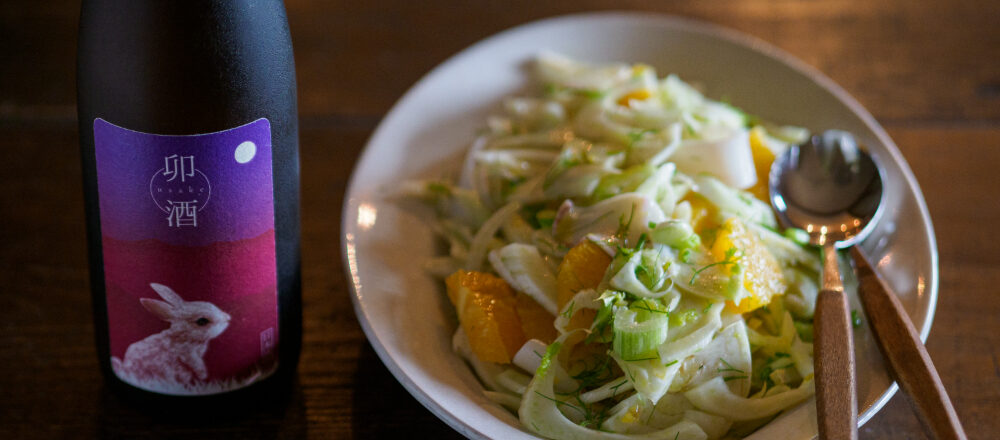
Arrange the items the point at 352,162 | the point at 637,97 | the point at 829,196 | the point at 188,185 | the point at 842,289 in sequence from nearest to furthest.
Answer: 1. the point at 188,185
2. the point at 842,289
3. the point at 829,196
4. the point at 637,97
5. the point at 352,162

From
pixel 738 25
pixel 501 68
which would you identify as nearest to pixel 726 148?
pixel 501 68

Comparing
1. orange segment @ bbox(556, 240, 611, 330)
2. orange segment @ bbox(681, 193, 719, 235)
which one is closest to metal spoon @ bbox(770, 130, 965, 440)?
orange segment @ bbox(681, 193, 719, 235)

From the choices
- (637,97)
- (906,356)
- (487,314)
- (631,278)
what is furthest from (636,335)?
(637,97)

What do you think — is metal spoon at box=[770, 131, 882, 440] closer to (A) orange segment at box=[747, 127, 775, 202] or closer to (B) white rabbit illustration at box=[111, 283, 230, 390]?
(A) orange segment at box=[747, 127, 775, 202]

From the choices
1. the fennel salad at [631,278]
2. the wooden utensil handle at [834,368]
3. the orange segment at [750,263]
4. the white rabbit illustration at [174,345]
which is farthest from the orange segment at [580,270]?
the white rabbit illustration at [174,345]

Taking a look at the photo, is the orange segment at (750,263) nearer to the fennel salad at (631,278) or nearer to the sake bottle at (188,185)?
the fennel salad at (631,278)

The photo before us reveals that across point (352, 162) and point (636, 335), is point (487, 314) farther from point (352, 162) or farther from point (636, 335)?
point (352, 162)
